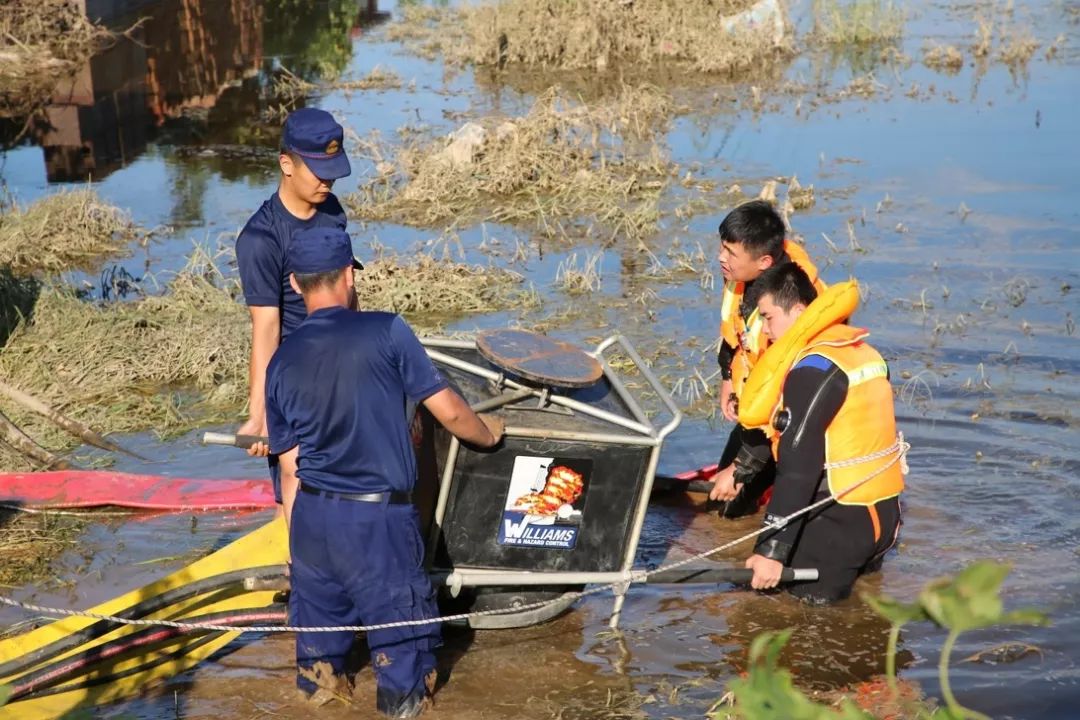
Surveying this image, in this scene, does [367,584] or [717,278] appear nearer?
[367,584]

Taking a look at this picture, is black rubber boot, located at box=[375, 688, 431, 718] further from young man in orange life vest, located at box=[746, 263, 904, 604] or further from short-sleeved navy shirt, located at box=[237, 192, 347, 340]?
short-sleeved navy shirt, located at box=[237, 192, 347, 340]

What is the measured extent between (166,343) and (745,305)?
14.0ft

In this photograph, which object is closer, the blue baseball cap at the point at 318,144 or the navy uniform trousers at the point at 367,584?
the navy uniform trousers at the point at 367,584

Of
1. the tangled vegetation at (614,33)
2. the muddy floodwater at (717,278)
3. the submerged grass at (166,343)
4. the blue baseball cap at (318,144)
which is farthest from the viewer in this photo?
the tangled vegetation at (614,33)

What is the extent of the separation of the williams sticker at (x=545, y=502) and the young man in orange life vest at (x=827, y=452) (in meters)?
0.79

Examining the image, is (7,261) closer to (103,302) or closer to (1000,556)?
(103,302)

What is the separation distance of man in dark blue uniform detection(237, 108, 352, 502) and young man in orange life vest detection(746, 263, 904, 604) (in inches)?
68.2

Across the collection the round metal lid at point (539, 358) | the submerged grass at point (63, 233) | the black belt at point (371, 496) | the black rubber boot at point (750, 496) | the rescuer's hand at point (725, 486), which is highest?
the round metal lid at point (539, 358)

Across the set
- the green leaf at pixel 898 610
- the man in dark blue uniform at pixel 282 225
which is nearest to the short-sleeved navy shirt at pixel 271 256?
the man in dark blue uniform at pixel 282 225

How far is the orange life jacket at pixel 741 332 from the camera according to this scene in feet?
18.8

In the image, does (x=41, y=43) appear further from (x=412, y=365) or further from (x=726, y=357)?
(x=412, y=365)

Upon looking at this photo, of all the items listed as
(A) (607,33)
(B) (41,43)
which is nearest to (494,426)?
(A) (607,33)

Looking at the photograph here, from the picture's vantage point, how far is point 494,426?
4.50m

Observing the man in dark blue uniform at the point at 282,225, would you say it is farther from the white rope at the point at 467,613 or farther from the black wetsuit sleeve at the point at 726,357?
the black wetsuit sleeve at the point at 726,357
